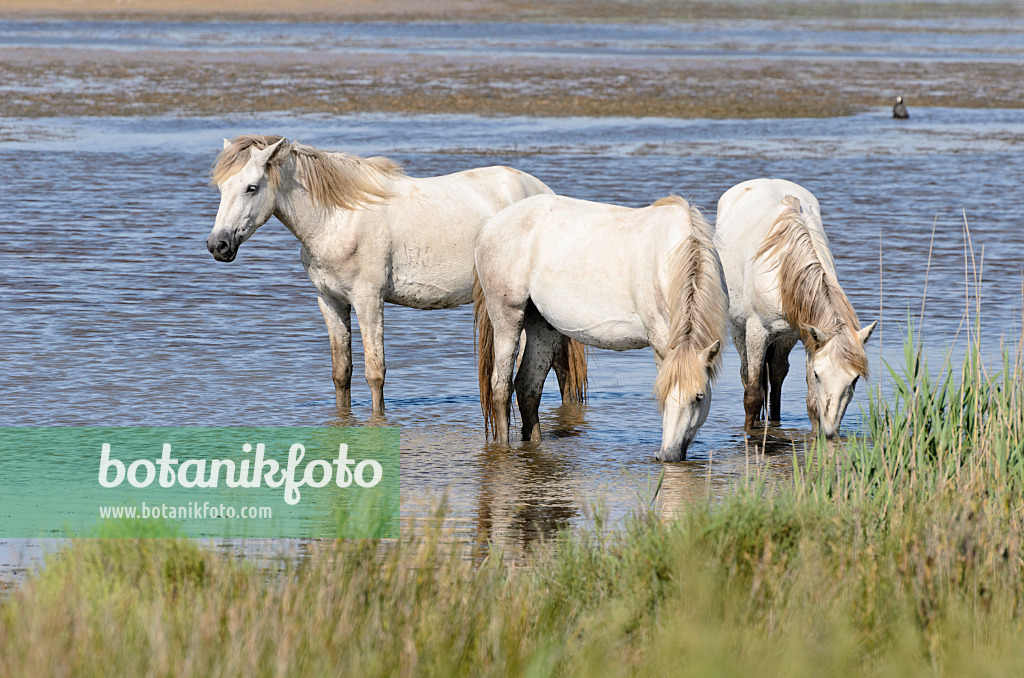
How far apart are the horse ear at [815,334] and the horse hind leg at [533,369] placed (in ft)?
5.31

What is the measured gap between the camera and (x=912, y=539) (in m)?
4.50

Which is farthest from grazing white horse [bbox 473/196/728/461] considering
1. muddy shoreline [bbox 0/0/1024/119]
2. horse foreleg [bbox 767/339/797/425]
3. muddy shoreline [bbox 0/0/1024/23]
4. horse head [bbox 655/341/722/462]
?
muddy shoreline [bbox 0/0/1024/23]

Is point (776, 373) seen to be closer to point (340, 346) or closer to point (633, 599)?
point (340, 346)

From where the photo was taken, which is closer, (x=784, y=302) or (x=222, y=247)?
(x=784, y=302)

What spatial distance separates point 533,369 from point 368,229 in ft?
4.50

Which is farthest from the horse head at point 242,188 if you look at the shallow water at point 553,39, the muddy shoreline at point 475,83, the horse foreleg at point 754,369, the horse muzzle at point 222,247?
the shallow water at point 553,39

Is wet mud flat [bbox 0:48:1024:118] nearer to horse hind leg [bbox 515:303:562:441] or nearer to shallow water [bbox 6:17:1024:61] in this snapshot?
shallow water [bbox 6:17:1024:61]

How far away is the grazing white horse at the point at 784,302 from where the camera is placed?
22.1 feet

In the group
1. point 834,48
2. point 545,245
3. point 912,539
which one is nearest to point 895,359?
point 545,245

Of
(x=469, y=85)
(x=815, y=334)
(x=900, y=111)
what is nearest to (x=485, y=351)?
(x=815, y=334)

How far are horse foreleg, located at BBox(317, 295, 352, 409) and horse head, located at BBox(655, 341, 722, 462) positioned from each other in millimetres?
2571

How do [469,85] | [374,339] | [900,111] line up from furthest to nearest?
[469,85] < [900,111] < [374,339]

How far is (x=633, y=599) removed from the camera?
428 centimetres

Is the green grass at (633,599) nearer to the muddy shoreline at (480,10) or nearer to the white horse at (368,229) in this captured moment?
the white horse at (368,229)
